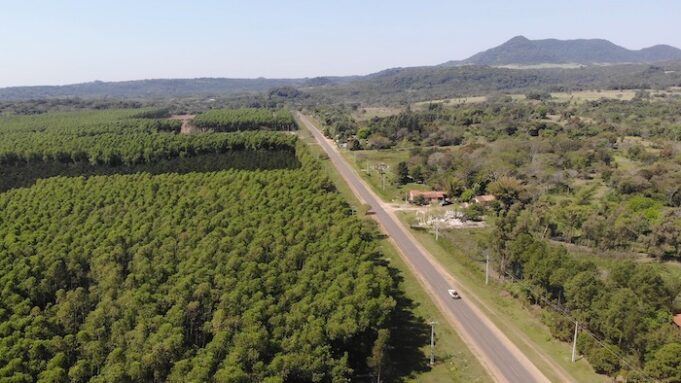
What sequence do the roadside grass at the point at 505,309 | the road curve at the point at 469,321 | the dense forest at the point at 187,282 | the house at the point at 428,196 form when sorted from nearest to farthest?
the dense forest at the point at 187,282
the road curve at the point at 469,321
the roadside grass at the point at 505,309
the house at the point at 428,196

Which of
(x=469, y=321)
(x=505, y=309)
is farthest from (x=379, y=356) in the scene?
(x=505, y=309)

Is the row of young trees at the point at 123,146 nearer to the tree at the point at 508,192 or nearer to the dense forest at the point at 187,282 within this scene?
the dense forest at the point at 187,282

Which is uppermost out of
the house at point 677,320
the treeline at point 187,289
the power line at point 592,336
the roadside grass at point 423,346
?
the treeline at point 187,289

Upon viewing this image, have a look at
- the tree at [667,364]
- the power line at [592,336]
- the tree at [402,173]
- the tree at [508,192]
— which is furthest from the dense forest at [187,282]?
the tree at [402,173]

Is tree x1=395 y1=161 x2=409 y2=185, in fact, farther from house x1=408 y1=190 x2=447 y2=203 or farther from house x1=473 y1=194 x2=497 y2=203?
house x1=473 y1=194 x2=497 y2=203

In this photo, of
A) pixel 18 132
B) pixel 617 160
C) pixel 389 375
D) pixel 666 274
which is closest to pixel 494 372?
pixel 389 375

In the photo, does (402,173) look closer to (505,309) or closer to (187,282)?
(505,309)
